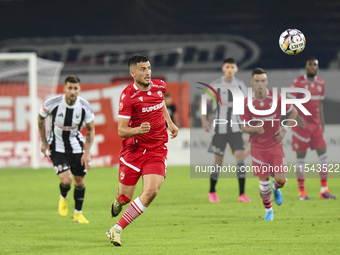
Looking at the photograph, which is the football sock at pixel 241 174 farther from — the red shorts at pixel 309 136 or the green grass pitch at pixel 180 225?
the red shorts at pixel 309 136

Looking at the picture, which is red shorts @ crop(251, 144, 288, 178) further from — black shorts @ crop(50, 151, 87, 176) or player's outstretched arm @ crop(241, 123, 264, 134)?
black shorts @ crop(50, 151, 87, 176)

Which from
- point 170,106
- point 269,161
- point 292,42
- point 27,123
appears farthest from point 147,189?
point 27,123

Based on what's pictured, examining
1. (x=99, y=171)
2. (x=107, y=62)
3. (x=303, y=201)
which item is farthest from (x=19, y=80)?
(x=303, y=201)

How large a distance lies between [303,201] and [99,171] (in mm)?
7601

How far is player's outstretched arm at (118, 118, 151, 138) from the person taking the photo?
547 cm

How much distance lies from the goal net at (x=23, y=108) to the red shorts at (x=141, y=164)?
10.2m

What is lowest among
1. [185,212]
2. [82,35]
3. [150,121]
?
[185,212]

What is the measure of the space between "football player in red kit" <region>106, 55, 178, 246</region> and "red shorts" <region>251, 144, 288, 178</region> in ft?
5.40

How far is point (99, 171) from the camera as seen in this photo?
1573cm

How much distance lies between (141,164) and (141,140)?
0.83ft

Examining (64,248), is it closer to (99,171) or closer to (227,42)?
(99,171)

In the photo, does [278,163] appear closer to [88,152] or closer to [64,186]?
[88,152]

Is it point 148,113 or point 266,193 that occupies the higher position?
point 148,113

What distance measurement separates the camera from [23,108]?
17000 mm
